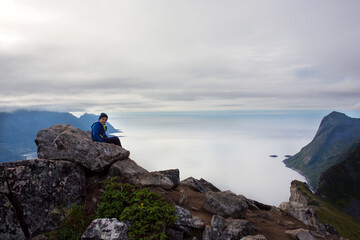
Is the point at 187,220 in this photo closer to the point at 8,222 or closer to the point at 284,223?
the point at 284,223

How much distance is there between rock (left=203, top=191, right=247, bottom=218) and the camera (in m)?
14.9

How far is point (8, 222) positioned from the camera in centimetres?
1222

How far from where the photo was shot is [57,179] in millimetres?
14203

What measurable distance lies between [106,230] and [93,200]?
10.9 ft

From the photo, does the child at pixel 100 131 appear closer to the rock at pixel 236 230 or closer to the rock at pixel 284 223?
the rock at pixel 236 230

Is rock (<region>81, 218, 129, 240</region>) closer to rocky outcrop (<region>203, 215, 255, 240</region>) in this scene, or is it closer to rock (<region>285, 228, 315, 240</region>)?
rocky outcrop (<region>203, 215, 255, 240</region>)

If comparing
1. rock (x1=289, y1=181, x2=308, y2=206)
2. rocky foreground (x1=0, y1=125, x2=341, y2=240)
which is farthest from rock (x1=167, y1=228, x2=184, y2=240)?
rock (x1=289, y1=181, x2=308, y2=206)

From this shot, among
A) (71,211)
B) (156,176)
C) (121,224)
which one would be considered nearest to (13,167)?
(71,211)

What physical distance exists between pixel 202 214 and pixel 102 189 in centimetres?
703

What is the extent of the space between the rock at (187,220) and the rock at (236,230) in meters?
1.40

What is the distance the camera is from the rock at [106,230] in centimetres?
1159

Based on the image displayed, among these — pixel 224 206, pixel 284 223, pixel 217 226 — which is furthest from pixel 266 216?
pixel 217 226

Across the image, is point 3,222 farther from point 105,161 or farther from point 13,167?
point 105,161

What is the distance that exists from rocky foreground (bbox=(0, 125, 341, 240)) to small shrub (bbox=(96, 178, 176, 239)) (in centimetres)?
54
